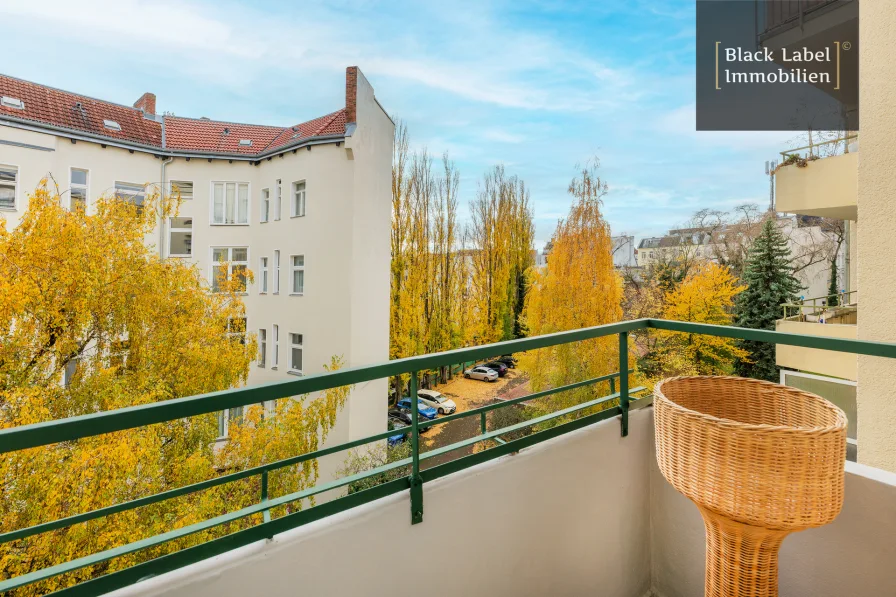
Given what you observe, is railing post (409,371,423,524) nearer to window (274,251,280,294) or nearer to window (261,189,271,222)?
window (274,251,280,294)

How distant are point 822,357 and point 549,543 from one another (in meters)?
5.23

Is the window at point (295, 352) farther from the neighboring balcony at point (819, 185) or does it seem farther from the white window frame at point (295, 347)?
the neighboring balcony at point (819, 185)

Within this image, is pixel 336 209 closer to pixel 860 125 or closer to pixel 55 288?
pixel 55 288

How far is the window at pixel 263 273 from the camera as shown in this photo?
1088 centimetres

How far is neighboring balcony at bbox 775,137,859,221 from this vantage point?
443 cm

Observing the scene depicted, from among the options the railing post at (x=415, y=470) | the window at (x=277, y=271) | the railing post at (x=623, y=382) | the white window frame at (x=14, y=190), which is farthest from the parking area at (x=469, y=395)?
the railing post at (x=415, y=470)

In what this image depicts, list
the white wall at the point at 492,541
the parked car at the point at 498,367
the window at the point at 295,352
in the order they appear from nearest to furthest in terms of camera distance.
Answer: the white wall at the point at 492,541 < the window at the point at 295,352 < the parked car at the point at 498,367

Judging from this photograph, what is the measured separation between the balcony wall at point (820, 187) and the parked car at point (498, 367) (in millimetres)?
12255

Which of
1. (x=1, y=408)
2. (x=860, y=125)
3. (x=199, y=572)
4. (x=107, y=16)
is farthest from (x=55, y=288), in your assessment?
(x=107, y=16)

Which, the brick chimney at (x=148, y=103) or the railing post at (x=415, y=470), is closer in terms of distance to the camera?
the railing post at (x=415, y=470)

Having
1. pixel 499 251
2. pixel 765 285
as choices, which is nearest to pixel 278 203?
pixel 499 251

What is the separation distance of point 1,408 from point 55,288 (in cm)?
153

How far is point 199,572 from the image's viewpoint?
0.82 m

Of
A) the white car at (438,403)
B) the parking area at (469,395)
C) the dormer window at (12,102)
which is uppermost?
the dormer window at (12,102)
